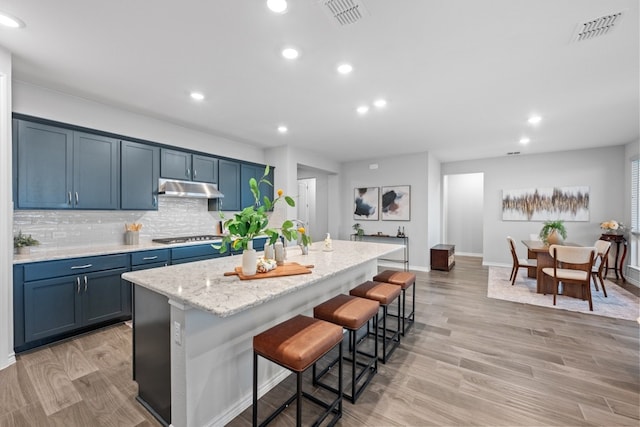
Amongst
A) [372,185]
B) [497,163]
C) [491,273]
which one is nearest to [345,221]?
[372,185]

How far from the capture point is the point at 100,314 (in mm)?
2955

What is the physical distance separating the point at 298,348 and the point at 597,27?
298cm

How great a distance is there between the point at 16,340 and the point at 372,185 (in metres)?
6.32

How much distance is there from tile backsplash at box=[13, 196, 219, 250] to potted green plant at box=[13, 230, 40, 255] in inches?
5.7

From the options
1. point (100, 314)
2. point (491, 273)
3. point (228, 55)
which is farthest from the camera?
point (491, 273)

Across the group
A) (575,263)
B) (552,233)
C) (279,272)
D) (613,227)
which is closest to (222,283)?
(279,272)

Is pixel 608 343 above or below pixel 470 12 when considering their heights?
below

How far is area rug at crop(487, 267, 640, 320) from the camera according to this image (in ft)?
11.7

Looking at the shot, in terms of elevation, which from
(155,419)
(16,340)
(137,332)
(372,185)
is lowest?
(155,419)

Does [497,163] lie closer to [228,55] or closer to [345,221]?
[345,221]

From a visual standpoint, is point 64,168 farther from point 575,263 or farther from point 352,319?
point 575,263

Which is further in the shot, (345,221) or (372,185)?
(345,221)

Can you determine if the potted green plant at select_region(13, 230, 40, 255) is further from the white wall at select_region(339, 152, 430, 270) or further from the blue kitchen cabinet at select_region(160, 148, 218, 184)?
the white wall at select_region(339, 152, 430, 270)

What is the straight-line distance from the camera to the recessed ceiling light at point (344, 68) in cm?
248
